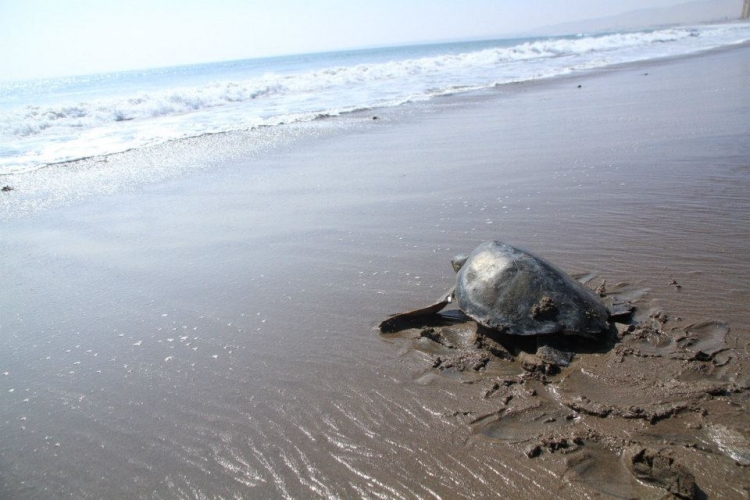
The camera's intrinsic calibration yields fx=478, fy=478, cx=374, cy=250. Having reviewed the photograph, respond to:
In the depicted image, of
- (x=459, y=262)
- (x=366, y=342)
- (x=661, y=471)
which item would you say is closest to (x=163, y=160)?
(x=459, y=262)

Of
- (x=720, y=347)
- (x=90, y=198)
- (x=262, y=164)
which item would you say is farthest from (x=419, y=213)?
(x=90, y=198)

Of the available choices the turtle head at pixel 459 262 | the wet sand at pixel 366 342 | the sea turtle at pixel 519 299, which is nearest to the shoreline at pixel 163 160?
the wet sand at pixel 366 342

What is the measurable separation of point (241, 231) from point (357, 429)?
3.61 metres

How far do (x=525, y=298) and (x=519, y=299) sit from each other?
0.04 meters

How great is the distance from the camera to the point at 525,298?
11.0 feet

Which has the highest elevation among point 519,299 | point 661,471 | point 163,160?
point 163,160

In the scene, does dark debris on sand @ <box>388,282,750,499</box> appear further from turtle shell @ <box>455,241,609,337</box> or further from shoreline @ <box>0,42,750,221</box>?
shoreline @ <box>0,42,750,221</box>

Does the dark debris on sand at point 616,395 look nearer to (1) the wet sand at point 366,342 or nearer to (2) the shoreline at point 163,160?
(1) the wet sand at point 366,342

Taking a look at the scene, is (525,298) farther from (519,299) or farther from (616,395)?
(616,395)

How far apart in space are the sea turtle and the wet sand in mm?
196

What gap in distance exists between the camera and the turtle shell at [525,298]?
319cm

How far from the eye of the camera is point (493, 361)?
319 centimetres

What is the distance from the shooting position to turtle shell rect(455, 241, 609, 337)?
3.19 m

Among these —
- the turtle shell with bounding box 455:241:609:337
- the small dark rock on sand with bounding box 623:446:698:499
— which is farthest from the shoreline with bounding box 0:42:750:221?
the small dark rock on sand with bounding box 623:446:698:499
